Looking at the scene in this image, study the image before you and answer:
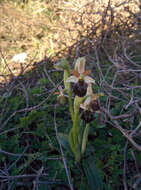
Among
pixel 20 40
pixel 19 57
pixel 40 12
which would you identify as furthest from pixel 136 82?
pixel 40 12

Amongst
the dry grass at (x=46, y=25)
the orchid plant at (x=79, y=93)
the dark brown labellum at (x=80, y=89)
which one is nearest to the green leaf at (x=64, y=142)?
the orchid plant at (x=79, y=93)

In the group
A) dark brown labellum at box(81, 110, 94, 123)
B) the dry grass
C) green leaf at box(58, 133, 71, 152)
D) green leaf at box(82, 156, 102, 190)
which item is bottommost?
green leaf at box(82, 156, 102, 190)

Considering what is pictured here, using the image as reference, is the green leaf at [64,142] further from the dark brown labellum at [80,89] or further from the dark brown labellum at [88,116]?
the dark brown labellum at [80,89]

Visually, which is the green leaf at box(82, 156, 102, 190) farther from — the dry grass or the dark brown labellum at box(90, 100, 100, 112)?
the dry grass

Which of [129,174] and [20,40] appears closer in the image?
[129,174]

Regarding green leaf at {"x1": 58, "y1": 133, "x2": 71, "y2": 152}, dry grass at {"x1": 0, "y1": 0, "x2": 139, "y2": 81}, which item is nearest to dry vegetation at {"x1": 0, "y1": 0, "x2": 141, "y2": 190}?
dry grass at {"x1": 0, "y1": 0, "x2": 139, "y2": 81}

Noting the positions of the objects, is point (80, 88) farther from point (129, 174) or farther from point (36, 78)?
point (36, 78)

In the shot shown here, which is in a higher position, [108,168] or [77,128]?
[77,128]
